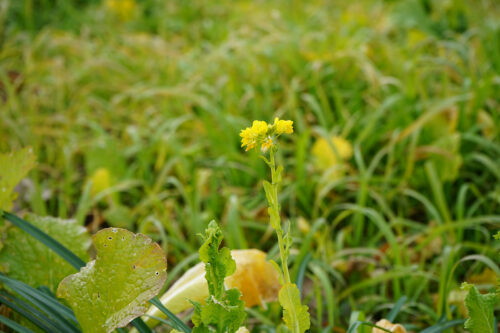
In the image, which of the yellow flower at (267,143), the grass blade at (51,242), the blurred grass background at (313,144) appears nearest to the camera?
the yellow flower at (267,143)

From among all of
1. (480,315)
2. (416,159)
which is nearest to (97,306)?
(480,315)

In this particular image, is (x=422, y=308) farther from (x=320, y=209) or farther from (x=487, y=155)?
(x=487, y=155)

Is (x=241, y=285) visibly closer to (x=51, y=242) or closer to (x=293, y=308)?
(x=293, y=308)

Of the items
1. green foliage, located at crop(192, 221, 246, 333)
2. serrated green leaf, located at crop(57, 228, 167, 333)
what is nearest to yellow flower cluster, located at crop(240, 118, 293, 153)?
green foliage, located at crop(192, 221, 246, 333)

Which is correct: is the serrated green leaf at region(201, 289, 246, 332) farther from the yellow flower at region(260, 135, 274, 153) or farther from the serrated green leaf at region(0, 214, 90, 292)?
the serrated green leaf at region(0, 214, 90, 292)

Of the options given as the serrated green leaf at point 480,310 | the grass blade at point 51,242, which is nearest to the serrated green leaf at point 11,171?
the grass blade at point 51,242

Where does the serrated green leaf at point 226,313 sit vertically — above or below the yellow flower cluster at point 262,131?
below

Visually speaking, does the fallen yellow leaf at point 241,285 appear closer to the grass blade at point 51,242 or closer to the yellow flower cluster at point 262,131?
the grass blade at point 51,242

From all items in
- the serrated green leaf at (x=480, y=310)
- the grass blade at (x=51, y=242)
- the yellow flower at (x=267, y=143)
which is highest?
the yellow flower at (x=267, y=143)
